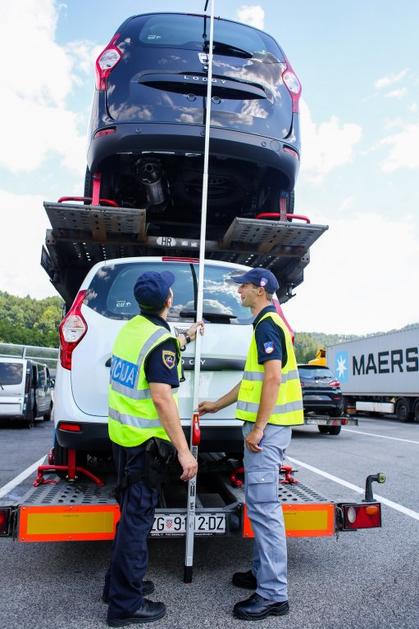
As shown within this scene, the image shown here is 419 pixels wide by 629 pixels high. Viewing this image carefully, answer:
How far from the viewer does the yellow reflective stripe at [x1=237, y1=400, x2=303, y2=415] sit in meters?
3.19

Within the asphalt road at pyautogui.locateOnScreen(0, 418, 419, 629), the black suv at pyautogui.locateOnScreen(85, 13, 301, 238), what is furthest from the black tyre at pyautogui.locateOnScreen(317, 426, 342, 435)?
the black suv at pyautogui.locateOnScreen(85, 13, 301, 238)

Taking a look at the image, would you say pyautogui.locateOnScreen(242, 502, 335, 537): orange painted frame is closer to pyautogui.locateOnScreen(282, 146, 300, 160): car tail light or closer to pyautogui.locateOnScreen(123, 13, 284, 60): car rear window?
pyautogui.locateOnScreen(282, 146, 300, 160): car tail light

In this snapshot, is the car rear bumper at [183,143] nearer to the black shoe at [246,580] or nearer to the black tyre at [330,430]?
the black shoe at [246,580]

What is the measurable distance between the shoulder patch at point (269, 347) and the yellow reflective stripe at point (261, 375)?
0.42ft

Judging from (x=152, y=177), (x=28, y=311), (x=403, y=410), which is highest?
(x=28, y=311)

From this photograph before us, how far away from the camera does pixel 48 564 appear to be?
3838 millimetres

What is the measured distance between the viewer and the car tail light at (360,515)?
347 centimetres

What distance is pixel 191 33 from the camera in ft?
15.8

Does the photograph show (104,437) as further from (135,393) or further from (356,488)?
(356,488)

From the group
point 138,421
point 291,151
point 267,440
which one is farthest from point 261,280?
point 291,151

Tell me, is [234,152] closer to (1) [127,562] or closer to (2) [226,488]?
(2) [226,488]

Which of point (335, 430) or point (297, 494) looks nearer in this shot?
point (297, 494)

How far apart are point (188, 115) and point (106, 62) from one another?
88 cm

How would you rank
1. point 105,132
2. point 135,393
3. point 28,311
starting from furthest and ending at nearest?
point 28,311
point 105,132
point 135,393
